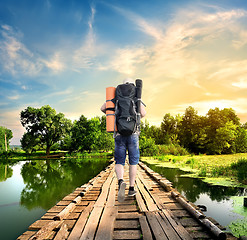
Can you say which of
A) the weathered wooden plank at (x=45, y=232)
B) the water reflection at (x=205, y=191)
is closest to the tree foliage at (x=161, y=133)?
the water reflection at (x=205, y=191)

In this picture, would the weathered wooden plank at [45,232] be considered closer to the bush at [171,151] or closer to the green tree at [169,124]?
the bush at [171,151]

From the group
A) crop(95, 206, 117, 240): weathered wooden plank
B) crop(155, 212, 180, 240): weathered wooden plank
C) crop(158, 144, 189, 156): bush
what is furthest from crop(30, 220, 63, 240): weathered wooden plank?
crop(158, 144, 189, 156): bush

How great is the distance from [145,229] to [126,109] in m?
1.90

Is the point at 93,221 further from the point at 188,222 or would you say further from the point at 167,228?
the point at 188,222

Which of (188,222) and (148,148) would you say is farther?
(148,148)

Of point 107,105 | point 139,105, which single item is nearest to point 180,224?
point 139,105

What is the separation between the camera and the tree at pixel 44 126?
108ft

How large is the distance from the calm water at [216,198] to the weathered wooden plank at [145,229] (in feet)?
5.80

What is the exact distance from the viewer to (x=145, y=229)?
7.20 ft

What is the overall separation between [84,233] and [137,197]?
164 centimetres

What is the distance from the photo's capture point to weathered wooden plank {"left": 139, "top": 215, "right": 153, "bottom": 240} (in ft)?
6.61

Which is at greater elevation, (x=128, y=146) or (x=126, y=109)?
(x=126, y=109)

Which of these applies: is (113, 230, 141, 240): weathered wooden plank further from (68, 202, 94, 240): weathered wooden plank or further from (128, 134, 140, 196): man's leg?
(128, 134, 140, 196): man's leg

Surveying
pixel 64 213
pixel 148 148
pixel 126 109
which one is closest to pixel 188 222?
pixel 64 213
